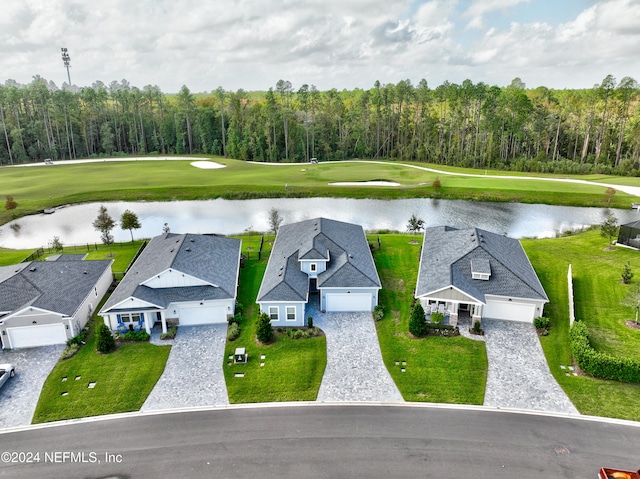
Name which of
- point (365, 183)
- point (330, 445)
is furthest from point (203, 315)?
point (365, 183)

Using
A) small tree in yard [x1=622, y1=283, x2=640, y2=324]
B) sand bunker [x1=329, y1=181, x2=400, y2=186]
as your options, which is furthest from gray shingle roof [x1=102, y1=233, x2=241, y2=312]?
sand bunker [x1=329, y1=181, x2=400, y2=186]

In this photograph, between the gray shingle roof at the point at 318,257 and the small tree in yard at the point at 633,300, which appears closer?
the small tree in yard at the point at 633,300

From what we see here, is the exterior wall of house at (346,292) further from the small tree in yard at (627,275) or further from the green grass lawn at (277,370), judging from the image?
the small tree in yard at (627,275)

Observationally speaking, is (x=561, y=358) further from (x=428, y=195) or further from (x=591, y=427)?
(x=428, y=195)

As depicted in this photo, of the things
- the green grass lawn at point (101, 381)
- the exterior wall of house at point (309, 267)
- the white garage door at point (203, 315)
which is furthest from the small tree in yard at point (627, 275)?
the green grass lawn at point (101, 381)

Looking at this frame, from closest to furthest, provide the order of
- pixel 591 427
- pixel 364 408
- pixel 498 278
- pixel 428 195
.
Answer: pixel 591 427 < pixel 364 408 < pixel 498 278 < pixel 428 195

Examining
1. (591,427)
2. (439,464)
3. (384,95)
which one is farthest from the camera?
(384,95)

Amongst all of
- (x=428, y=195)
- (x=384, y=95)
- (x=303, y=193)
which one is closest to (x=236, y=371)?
(x=303, y=193)
